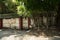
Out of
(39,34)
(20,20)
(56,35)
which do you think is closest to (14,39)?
(39,34)

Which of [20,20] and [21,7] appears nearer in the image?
[21,7]

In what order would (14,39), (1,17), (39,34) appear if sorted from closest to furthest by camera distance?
(14,39)
(39,34)
(1,17)

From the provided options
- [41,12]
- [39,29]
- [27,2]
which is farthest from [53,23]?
[27,2]

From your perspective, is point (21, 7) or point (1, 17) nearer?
point (21, 7)

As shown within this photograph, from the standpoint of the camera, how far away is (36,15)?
9328mm

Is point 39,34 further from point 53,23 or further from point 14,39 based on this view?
point 53,23

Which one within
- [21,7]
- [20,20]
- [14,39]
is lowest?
[14,39]

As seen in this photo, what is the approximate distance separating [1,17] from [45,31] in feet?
12.7

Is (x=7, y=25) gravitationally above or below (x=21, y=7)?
below

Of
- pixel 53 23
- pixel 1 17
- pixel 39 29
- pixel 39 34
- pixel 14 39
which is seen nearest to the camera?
pixel 14 39

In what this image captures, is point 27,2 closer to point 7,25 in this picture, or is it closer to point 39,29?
point 39,29

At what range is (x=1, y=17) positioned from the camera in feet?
38.7

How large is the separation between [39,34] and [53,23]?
2.31 meters

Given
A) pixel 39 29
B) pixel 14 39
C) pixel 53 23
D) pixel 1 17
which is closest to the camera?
pixel 14 39
